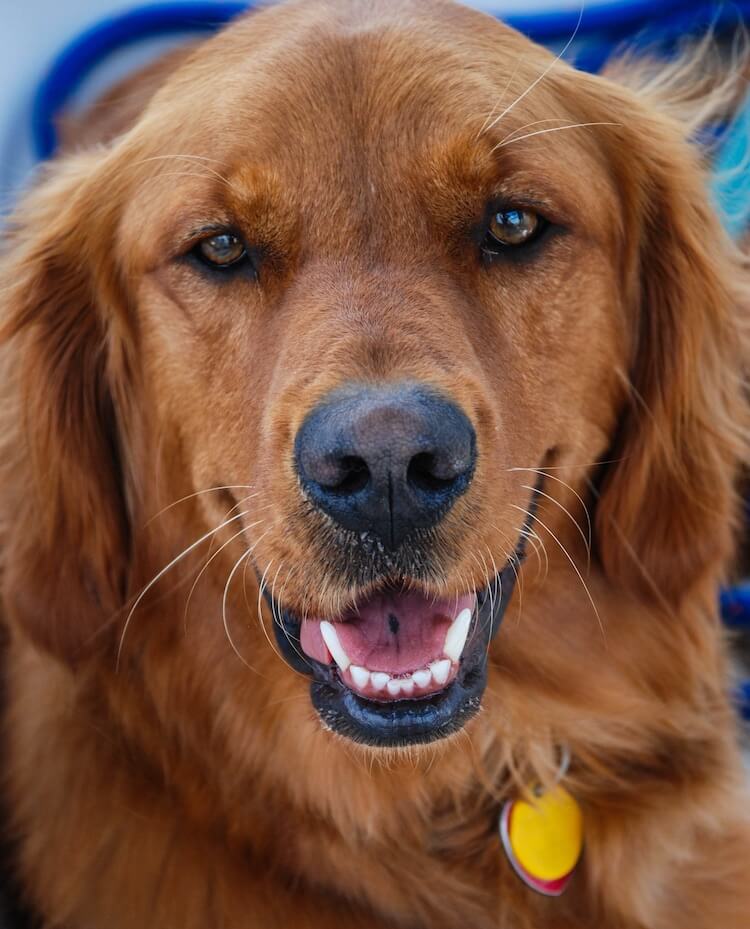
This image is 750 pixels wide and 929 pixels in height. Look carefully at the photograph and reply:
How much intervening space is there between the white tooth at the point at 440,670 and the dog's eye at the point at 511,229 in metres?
0.78

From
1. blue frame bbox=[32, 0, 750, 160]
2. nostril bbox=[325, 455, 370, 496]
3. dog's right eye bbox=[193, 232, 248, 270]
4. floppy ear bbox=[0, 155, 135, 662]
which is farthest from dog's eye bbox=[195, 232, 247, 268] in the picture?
blue frame bbox=[32, 0, 750, 160]

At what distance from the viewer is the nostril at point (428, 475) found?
1.64 meters

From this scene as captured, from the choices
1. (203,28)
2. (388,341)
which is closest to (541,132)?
(388,341)

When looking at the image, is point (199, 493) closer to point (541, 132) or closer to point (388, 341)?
point (388, 341)

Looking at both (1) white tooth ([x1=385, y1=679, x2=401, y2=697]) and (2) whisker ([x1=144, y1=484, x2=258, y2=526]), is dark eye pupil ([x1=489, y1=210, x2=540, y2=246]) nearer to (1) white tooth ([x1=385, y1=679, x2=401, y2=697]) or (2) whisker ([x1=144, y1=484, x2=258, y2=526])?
(2) whisker ([x1=144, y1=484, x2=258, y2=526])

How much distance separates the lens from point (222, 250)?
2025 mm

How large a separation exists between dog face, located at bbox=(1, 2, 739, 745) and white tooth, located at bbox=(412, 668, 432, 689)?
2 centimetres

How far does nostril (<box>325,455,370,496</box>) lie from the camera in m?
1.63

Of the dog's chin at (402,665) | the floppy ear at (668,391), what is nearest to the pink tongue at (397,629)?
the dog's chin at (402,665)

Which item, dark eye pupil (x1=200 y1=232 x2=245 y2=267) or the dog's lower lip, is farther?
dark eye pupil (x1=200 y1=232 x2=245 y2=267)

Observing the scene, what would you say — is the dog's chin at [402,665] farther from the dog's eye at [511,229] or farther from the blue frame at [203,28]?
the blue frame at [203,28]

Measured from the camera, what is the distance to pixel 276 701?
225 cm

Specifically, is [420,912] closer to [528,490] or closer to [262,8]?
[528,490]

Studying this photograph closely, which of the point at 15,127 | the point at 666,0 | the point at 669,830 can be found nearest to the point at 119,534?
the point at 669,830
